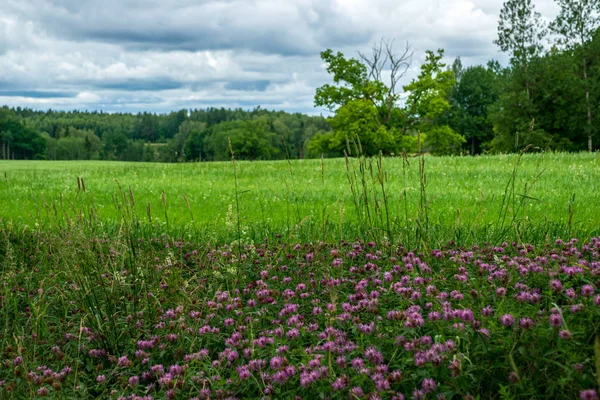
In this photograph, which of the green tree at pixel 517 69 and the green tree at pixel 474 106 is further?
the green tree at pixel 474 106

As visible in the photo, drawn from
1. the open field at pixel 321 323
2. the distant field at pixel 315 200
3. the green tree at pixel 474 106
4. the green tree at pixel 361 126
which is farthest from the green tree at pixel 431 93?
the open field at pixel 321 323

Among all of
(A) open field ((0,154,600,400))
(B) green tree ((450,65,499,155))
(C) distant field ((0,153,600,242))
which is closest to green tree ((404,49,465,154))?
(B) green tree ((450,65,499,155))

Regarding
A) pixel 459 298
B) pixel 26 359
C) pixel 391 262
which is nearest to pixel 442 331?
pixel 459 298

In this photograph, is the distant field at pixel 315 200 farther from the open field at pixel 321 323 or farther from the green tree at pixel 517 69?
the green tree at pixel 517 69

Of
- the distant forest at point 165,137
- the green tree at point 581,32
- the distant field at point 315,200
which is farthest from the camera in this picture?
the distant forest at point 165,137

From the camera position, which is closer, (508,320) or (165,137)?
(508,320)

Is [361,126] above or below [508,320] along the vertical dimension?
above

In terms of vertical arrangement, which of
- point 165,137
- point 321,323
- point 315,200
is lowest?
point 321,323

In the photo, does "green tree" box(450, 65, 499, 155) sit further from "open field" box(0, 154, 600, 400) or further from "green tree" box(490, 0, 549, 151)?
"open field" box(0, 154, 600, 400)

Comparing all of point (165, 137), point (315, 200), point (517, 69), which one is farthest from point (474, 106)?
point (165, 137)

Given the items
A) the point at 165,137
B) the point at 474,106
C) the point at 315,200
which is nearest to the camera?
the point at 315,200

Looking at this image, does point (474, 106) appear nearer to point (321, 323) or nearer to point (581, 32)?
point (581, 32)

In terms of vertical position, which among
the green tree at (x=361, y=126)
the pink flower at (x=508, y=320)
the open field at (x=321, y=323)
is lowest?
the open field at (x=321, y=323)

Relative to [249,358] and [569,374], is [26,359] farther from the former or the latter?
[569,374]
